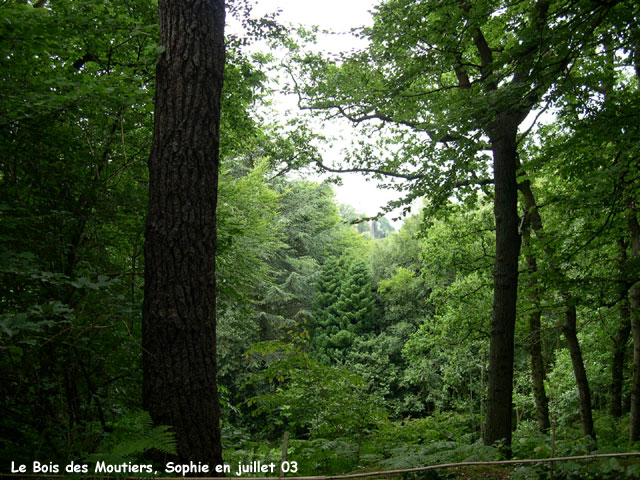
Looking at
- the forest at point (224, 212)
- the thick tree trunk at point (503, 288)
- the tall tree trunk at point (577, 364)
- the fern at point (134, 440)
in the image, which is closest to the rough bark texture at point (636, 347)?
the forest at point (224, 212)

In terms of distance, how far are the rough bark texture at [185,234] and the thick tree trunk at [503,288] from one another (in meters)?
3.82

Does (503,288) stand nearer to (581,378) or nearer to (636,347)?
(636,347)

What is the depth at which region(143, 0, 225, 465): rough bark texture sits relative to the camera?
2.63 meters

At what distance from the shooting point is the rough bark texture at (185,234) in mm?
2631

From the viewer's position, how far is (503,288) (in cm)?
→ 573

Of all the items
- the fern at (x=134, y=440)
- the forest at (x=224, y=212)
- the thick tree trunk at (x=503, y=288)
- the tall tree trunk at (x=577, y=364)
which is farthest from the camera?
the tall tree trunk at (x=577, y=364)

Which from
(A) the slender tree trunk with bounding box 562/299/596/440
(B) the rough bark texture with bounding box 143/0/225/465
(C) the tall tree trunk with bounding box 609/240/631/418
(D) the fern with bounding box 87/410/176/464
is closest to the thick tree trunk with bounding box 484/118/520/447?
(A) the slender tree trunk with bounding box 562/299/596/440

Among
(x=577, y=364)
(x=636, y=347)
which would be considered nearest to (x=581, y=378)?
(x=577, y=364)

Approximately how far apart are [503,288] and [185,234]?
4.39 metres

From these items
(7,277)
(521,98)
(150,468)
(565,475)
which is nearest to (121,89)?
(7,277)

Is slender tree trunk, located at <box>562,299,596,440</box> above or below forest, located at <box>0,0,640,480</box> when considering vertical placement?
below

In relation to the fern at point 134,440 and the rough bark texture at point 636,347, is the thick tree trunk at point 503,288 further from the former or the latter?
the fern at point 134,440

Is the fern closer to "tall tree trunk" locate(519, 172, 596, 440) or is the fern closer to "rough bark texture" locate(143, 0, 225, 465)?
"rough bark texture" locate(143, 0, 225, 465)

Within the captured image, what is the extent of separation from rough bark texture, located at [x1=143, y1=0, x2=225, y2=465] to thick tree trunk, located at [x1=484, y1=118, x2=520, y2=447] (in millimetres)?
3816
